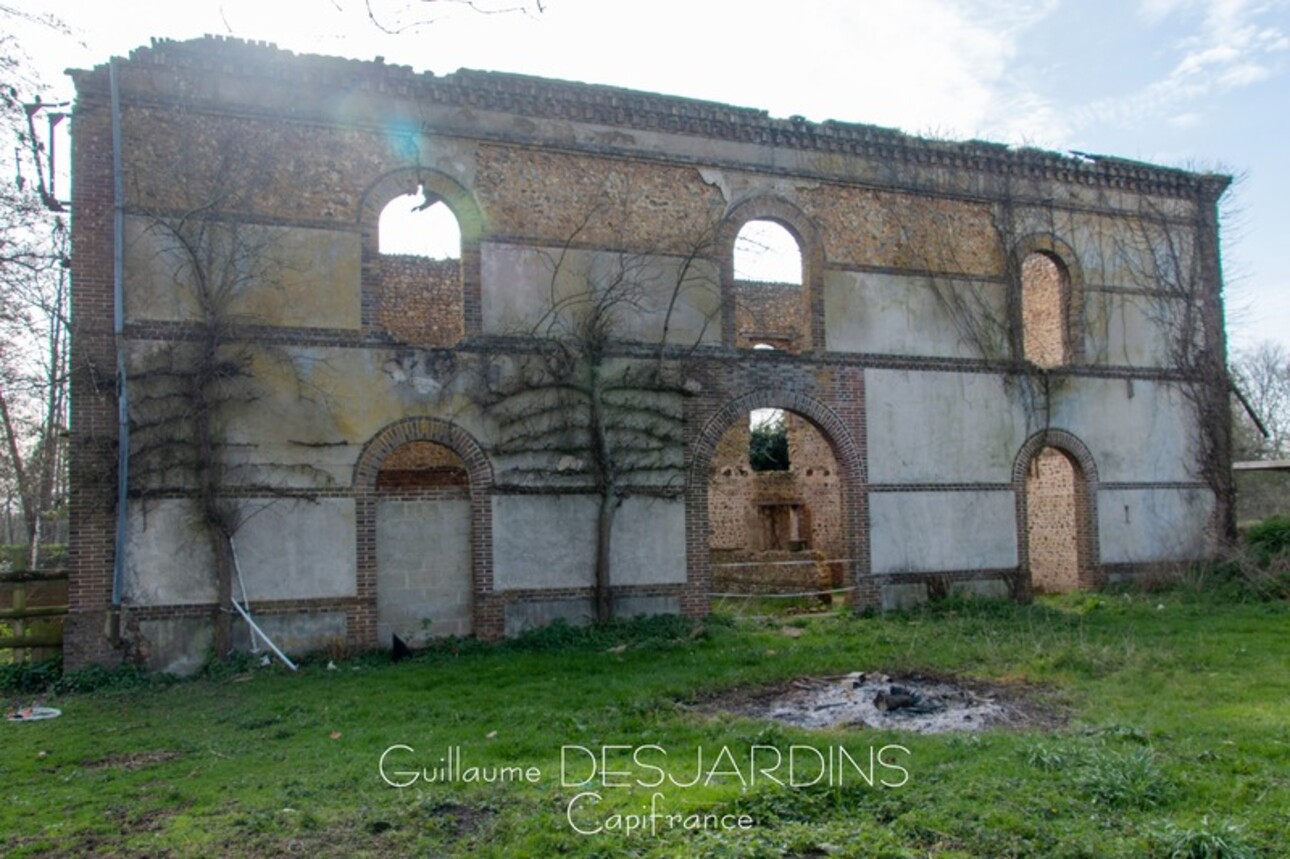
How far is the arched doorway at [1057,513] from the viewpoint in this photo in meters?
18.1

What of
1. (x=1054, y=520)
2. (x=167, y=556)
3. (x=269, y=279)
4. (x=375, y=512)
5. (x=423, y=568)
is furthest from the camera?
(x=1054, y=520)

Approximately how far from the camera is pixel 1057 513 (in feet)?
64.9

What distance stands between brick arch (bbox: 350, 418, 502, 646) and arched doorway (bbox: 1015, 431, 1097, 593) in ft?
31.3

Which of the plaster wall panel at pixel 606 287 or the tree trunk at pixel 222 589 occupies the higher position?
the plaster wall panel at pixel 606 287

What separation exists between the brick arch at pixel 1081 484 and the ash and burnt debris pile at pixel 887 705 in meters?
8.36

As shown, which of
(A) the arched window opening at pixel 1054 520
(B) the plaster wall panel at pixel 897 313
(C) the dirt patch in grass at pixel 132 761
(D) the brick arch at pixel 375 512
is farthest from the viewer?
(A) the arched window opening at pixel 1054 520

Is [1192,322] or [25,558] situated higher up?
[1192,322]

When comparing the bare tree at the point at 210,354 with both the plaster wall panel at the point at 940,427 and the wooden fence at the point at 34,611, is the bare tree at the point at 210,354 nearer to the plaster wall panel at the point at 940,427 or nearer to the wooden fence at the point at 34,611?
the wooden fence at the point at 34,611

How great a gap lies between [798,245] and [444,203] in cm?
593

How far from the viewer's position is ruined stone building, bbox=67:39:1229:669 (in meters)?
12.8

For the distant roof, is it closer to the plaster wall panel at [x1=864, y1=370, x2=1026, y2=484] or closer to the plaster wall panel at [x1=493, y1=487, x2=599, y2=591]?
the plaster wall panel at [x1=864, y1=370, x2=1026, y2=484]

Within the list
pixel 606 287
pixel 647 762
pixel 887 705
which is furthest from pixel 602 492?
pixel 647 762

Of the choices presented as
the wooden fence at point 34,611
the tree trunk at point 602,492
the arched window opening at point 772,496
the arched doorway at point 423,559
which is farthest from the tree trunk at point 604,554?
the arched window opening at point 772,496

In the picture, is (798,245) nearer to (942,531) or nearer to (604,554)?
(942,531)
